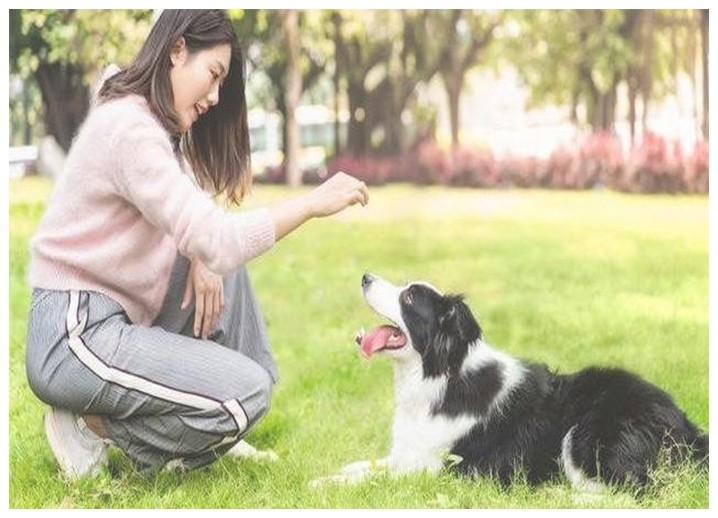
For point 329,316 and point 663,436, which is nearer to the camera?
point 663,436

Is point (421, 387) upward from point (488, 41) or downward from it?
downward

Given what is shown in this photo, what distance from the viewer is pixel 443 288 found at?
15.2 feet

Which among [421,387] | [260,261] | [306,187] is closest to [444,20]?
[306,187]

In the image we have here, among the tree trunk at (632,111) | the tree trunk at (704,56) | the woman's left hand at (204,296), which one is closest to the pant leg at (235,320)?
the woman's left hand at (204,296)

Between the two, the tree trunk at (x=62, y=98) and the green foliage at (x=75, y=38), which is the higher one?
the green foliage at (x=75, y=38)

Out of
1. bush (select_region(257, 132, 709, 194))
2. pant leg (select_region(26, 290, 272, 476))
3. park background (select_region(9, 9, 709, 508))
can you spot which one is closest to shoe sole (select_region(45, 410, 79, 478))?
pant leg (select_region(26, 290, 272, 476))

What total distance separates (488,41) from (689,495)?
10.5ft

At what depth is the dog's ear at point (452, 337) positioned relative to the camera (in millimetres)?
3088

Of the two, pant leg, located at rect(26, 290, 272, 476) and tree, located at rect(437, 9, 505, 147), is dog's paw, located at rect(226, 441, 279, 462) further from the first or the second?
tree, located at rect(437, 9, 505, 147)

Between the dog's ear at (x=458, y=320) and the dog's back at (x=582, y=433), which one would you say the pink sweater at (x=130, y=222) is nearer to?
the dog's ear at (x=458, y=320)

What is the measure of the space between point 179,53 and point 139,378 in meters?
0.79

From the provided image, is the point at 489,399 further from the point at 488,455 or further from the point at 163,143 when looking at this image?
the point at 163,143

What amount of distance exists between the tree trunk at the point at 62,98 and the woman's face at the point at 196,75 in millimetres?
2435

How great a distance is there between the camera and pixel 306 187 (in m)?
5.59
